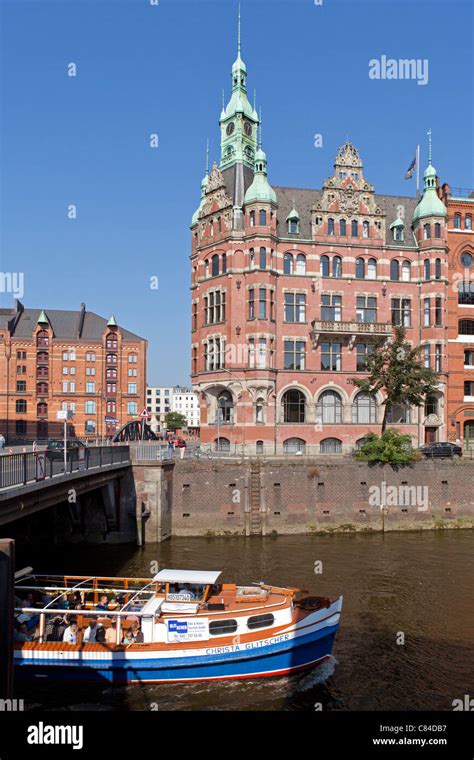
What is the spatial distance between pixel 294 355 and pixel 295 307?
449cm

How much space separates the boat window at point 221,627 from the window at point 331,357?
3623 cm

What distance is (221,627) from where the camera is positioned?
787 inches

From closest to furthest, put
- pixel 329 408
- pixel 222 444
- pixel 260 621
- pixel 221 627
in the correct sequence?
pixel 221 627 < pixel 260 621 < pixel 222 444 < pixel 329 408

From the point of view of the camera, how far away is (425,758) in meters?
10.3

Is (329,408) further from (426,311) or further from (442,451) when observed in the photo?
(426,311)

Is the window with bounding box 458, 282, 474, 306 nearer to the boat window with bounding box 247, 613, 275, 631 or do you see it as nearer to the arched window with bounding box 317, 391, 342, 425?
the arched window with bounding box 317, 391, 342, 425

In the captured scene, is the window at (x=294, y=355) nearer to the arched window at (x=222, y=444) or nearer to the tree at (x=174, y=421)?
the arched window at (x=222, y=444)

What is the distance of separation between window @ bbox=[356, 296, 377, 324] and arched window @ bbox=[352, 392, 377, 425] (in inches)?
289

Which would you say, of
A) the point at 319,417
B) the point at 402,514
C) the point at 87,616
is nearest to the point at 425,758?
the point at 87,616

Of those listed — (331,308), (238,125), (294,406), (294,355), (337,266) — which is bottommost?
(294,406)

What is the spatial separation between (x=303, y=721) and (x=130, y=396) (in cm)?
7856

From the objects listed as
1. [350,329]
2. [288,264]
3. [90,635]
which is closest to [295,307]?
[288,264]

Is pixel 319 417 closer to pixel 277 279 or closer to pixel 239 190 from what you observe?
pixel 277 279

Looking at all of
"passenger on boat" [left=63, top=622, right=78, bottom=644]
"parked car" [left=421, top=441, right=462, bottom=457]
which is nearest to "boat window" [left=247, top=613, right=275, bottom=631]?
A: "passenger on boat" [left=63, top=622, right=78, bottom=644]
